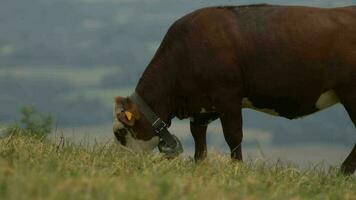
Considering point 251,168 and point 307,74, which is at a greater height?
point 307,74

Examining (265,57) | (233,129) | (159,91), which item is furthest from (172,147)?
(265,57)

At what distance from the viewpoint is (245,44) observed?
30.4 ft

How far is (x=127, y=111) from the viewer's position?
9.69 meters

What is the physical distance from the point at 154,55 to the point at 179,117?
103 centimetres

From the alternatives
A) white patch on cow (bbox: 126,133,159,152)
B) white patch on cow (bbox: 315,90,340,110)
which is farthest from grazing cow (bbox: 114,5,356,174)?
white patch on cow (bbox: 126,133,159,152)

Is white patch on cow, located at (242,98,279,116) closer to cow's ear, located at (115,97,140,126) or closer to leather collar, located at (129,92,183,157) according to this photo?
leather collar, located at (129,92,183,157)

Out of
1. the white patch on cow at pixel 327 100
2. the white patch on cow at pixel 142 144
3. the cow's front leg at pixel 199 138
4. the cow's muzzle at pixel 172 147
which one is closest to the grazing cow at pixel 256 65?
the white patch on cow at pixel 327 100

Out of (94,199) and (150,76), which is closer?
(94,199)

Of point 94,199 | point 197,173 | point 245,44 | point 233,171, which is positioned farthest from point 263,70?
point 94,199

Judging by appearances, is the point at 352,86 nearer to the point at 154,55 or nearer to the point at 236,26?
the point at 236,26

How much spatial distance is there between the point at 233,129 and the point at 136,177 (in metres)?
4.16

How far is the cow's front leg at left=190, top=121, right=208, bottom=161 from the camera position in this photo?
10.4 m

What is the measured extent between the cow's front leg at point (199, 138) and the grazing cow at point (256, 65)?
2.17 feet

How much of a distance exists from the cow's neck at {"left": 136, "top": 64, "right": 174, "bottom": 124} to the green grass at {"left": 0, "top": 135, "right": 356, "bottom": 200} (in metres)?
0.88
